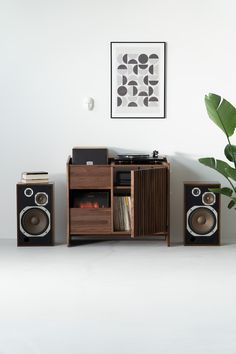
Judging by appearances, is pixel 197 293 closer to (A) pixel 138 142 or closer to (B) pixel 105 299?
(B) pixel 105 299

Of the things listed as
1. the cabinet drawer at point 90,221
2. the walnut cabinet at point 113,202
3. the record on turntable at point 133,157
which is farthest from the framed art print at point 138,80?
the cabinet drawer at point 90,221

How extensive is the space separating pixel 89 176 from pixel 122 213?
45 centimetres

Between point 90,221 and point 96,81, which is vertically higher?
point 96,81

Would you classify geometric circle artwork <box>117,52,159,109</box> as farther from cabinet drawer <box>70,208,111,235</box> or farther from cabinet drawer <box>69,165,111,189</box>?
cabinet drawer <box>70,208,111,235</box>

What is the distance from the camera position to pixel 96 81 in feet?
24.6

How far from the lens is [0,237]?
7.64 metres

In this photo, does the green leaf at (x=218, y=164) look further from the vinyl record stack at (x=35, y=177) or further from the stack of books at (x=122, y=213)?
the vinyl record stack at (x=35, y=177)

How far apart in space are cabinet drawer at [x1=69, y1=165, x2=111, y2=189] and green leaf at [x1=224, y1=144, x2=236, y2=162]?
3.46 ft

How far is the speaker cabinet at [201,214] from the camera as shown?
721 cm

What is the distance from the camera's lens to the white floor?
4.36 m

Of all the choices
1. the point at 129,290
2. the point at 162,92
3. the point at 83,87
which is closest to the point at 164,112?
the point at 162,92

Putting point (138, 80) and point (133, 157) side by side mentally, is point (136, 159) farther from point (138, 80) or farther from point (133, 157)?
point (138, 80)

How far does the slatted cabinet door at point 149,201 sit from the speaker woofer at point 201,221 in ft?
0.77

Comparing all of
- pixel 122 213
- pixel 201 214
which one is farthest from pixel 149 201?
pixel 201 214
